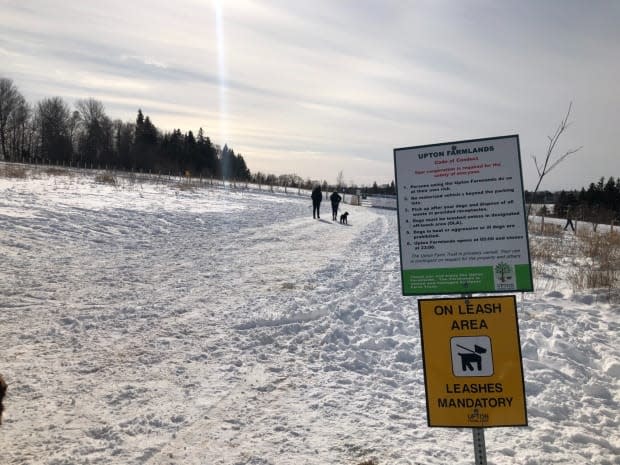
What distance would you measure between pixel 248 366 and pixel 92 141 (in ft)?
288

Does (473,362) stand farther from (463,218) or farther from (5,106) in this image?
(5,106)

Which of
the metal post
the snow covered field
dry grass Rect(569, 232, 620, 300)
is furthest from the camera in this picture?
dry grass Rect(569, 232, 620, 300)

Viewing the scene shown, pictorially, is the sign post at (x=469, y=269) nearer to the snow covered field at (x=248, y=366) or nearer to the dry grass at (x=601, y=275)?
the snow covered field at (x=248, y=366)

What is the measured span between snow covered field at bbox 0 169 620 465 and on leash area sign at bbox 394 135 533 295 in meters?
1.49

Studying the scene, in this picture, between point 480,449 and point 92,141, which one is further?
point 92,141

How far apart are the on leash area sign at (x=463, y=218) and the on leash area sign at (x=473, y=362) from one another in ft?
0.54

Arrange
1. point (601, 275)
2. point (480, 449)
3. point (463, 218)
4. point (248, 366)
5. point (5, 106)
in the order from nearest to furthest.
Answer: point (480, 449) < point (463, 218) < point (248, 366) < point (601, 275) < point (5, 106)

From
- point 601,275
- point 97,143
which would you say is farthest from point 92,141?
point 601,275

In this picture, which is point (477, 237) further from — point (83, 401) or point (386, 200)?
point (386, 200)

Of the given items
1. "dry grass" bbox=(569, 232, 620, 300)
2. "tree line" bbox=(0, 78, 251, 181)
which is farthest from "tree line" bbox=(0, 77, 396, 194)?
"dry grass" bbox=(569, 232, 620, 300)

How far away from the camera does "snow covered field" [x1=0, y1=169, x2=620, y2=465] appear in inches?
135

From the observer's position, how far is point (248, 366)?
488 centimetres

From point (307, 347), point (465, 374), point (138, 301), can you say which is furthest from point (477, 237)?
point (138, 301)

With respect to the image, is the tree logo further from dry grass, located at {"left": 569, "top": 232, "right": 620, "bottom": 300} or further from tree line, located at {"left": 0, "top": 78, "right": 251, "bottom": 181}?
tree line, located at {"left": 0, "top": 78, "right": 251, "bottom": 181}
